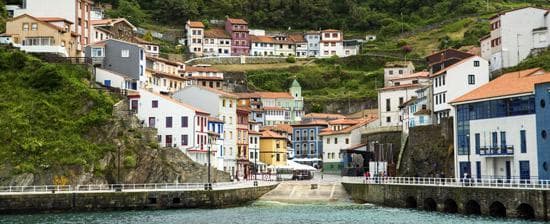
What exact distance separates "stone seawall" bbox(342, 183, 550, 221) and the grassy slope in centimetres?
2567

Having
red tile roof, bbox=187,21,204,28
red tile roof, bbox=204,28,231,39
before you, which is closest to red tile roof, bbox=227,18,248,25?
red tile roof, bbox=204,28,231,39

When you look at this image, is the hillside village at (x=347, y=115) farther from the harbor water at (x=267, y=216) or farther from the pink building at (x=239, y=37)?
the pink building at (x=239, y=37)

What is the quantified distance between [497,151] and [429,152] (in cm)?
1386

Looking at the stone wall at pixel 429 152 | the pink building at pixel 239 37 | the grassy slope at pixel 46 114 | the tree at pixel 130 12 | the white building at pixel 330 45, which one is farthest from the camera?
the white building at pixel 330 45

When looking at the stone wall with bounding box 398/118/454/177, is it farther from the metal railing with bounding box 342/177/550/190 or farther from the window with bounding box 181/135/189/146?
the window with bounding box 181/135/189/146

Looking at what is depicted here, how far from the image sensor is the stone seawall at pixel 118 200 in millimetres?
68125

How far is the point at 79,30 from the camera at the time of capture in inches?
3981

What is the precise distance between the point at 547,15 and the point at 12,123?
62.1 m

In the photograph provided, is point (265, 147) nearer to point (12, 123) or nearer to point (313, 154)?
point (313, 154)

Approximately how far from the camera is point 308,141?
128m

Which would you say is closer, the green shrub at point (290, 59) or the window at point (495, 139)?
the window at point (495, 139)

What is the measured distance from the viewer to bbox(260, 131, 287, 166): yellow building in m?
112

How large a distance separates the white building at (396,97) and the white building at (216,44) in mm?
63358

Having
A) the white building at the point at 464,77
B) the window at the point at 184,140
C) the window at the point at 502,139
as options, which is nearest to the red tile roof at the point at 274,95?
the window at the point at 184,140
